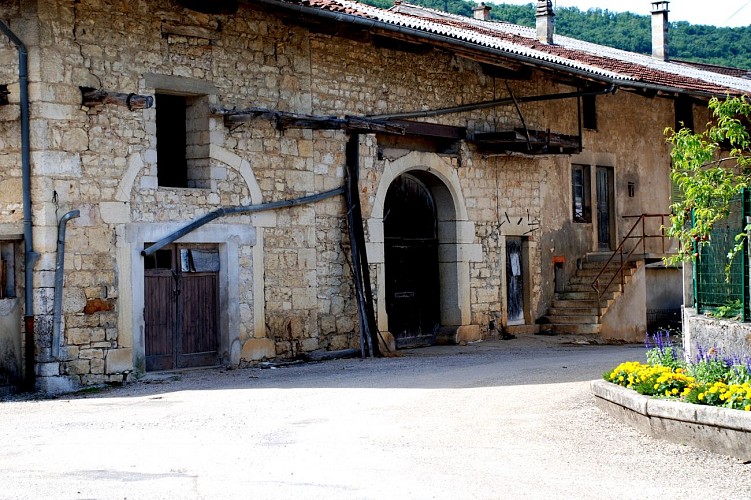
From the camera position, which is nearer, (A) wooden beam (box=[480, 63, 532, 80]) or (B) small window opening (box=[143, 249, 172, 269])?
Answer: (B) small window opening (box=[143, 249, 172, 269])

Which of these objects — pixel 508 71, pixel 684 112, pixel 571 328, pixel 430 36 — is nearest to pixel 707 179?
pixel 430 36

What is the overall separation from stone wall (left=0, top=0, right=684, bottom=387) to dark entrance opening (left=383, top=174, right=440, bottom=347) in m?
0.49

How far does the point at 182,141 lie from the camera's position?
1487 cm

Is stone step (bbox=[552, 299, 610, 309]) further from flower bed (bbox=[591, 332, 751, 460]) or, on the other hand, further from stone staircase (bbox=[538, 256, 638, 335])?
flower bed (bbox=[591, 332, 751, 460])

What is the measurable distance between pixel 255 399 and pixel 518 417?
2872mm

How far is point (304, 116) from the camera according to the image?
15312mm

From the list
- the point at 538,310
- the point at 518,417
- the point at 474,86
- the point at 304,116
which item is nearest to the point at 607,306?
the point at 538,310

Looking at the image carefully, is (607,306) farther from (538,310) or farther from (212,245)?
(212,245)

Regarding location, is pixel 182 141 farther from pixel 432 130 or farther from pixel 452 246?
pixel 452 246

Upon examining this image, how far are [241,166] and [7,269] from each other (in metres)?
3.37

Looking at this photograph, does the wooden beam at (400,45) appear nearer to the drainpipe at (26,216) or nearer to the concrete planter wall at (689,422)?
the drainpipe at (26,216)

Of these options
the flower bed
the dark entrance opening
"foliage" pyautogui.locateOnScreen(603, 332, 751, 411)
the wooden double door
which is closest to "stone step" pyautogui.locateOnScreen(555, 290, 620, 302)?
the dark entrance opening

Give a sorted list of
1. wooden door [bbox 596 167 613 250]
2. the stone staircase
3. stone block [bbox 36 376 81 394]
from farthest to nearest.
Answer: wooden door [bbox 596 167 613 250] < the stone staircase < stone block [bbox 36 376 81 394]

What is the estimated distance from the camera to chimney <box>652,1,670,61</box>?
103 ft
